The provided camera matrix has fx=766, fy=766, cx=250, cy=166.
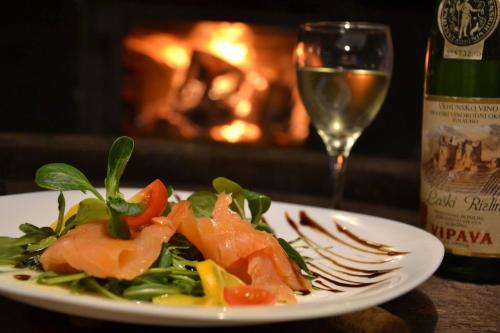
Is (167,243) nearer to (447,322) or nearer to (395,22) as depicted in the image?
(447,322)

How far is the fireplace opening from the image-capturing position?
3.01 meters

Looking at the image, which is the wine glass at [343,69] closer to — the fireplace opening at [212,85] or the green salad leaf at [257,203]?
the green salad leaf at [257,203]

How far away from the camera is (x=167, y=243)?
0.79 m

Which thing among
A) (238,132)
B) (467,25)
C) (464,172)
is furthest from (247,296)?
(238,132)

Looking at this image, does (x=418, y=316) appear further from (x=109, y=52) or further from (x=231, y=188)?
(x=109, y=52)

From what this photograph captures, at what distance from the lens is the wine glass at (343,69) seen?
1243mm

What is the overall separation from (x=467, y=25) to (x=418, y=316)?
43 centimetres

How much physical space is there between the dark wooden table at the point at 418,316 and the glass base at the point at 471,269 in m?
0.02

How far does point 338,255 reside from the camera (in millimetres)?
970

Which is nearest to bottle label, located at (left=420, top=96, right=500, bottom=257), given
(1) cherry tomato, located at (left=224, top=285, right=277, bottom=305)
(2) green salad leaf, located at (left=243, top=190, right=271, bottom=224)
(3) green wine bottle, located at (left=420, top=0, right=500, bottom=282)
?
(3) green wine bottle, located at (left=420, top=0, right=500, bottom=282)

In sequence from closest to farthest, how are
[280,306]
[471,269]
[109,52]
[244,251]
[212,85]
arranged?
[280,306], [244,251], [471,269], [109,52], [212,85]

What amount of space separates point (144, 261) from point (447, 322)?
1.09 ft

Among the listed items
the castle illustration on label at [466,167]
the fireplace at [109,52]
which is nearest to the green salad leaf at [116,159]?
the castle illustration on label at [466,167]

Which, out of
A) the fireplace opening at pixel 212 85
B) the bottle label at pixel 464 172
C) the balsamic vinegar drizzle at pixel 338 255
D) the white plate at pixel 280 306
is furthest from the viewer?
the fireplace opening at pixel 212 85
